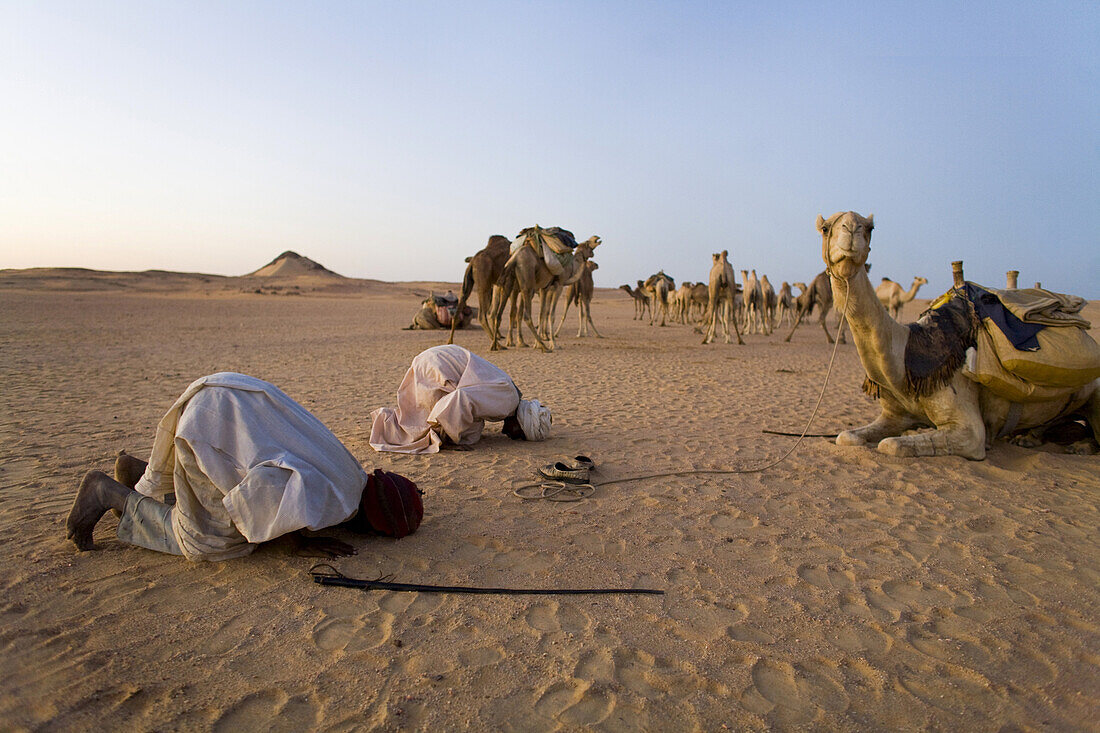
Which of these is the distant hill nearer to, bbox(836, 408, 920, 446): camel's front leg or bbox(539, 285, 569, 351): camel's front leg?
bbox(539, 285, 569, 351): camel's front leg

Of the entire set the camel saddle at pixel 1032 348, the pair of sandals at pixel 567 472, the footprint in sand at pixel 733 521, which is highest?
the camel saddle at pixel 1032 348

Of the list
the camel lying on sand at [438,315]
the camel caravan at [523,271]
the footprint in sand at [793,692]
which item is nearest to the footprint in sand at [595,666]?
the footprint in sand at [793,692]

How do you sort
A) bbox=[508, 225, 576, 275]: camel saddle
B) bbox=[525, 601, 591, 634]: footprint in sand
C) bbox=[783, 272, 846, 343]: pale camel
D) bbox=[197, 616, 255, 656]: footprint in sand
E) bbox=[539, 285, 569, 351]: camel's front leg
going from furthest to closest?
bbox=[783, 272, 846, 343]: pale camel
bbox=[539, 285, 569, 351]: camel's front leg
bbox=[508, 225, 576, 275]: camel saddle
bbox=[525, 601, 591, 634]: footprint in sand
bbox=[197, 616, 255, 656]: footprint in sand

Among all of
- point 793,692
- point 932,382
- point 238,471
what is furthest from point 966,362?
point 238,471

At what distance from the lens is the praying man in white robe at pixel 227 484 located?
3180 millimetres

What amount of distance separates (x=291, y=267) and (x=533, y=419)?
85244 millimetres

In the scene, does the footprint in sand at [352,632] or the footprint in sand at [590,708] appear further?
the footprint in sand at [352,632]

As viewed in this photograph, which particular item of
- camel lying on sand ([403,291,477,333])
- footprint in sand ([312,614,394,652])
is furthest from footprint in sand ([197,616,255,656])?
camel lying on sand ([403,291,477,333])

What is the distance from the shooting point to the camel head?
4852mm

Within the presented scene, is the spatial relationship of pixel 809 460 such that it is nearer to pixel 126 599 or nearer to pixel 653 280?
pixel 126 599

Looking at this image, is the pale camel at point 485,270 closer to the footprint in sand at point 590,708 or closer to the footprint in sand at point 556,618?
the footprint in sand at point 556,618

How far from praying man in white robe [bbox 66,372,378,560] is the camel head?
384cm

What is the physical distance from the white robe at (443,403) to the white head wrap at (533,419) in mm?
101

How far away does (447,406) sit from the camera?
5.66 meters
